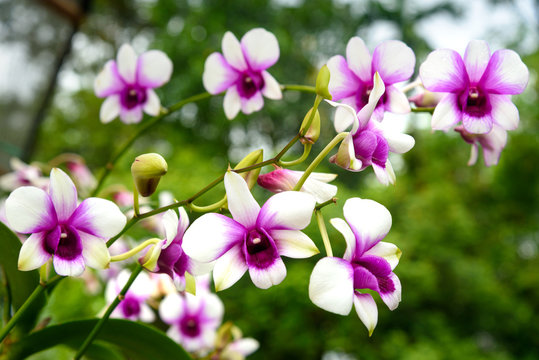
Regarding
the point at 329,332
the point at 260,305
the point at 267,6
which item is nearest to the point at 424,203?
the point at 329,332

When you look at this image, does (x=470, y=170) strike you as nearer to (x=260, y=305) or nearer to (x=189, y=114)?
(x=189, y=114)

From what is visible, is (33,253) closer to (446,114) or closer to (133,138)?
(133,138)

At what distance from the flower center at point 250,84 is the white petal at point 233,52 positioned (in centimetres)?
1

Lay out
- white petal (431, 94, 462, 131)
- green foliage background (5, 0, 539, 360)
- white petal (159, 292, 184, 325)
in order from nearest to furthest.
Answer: white petal (431, 94, 462, 131), white petal (159, 292, 184, 325), green foliage background (5, 0, 539, 360)

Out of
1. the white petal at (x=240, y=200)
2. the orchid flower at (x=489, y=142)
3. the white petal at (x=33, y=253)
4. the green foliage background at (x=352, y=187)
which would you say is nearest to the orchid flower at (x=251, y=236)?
the white petal at (x=240, y=200)

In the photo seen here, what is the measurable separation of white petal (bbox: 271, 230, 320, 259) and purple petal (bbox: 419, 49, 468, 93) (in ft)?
0.51

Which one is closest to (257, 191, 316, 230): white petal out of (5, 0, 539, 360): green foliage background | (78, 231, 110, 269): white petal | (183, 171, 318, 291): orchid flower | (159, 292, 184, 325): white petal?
(183, 171, 318, 291): orchid flower

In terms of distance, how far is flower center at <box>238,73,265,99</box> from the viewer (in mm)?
530

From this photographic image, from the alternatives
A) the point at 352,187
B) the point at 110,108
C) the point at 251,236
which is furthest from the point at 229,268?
the point at 352,187

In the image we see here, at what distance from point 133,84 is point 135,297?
0.78 ft

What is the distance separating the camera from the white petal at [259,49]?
1.63 ft

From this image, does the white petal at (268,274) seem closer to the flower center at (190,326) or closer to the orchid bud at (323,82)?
the orchid bud at (323,82)

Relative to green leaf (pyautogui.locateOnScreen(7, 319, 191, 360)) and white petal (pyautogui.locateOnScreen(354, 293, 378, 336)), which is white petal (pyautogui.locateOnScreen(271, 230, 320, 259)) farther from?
green leaf (pyautogui.locateOnScreen(7, 319, 191, 360))

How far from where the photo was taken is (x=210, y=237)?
1.00 feet
